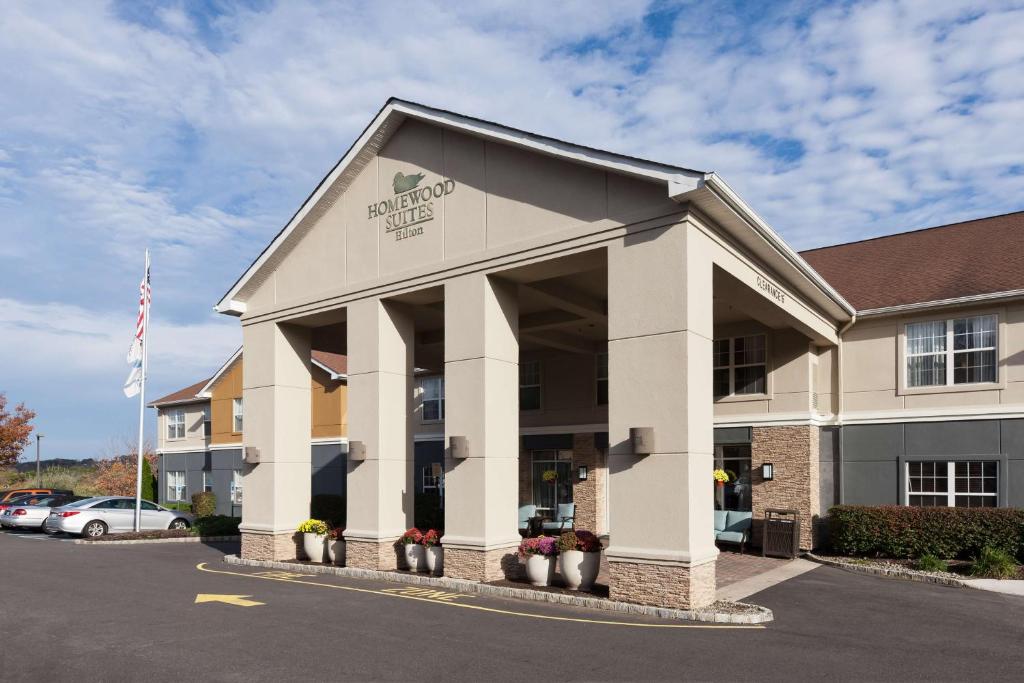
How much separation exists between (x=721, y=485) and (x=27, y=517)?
25.0 metres

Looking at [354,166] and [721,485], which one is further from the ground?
[354,166]

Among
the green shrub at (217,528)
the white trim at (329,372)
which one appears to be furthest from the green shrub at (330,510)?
the white trim at (329,372)

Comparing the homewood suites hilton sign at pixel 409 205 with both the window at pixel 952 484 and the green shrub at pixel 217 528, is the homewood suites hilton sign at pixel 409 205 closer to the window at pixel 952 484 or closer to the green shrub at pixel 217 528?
the window at pixel 952 484

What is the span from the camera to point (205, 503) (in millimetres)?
36969

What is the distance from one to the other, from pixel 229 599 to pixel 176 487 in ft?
97.2

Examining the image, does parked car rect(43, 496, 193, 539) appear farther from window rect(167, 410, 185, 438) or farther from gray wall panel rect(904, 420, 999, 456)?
gray wall panel rect(904, 420, 999, 456)

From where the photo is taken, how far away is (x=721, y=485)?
2175 centimetres

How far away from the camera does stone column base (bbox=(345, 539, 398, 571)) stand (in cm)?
1664

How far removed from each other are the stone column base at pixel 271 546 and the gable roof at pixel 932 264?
14.8 meters

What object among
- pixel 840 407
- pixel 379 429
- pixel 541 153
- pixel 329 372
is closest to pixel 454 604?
pixel 379 429

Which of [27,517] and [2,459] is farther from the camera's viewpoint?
[2,459]

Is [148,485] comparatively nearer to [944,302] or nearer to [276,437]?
[276,437]

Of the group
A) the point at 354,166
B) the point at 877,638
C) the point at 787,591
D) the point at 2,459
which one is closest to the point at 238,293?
the point at 354,166

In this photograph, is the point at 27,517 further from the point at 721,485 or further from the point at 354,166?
A: the point at 721,485
